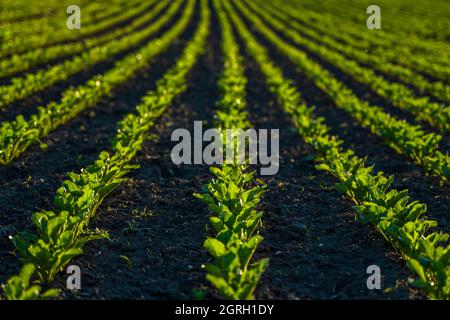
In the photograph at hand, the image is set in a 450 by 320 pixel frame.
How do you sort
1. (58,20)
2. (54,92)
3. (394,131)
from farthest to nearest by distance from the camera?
(58,20) < (54,92) < (394,131)

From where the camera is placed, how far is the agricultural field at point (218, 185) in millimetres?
4570

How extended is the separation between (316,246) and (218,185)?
50.4 inches

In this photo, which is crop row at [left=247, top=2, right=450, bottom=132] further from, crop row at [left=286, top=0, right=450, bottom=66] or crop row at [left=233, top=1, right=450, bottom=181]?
crop row at [left=286, top=0, right=450, bottom=66]

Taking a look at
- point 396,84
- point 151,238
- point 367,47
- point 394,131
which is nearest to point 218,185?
point 151,238

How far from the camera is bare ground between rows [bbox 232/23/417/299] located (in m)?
4.64

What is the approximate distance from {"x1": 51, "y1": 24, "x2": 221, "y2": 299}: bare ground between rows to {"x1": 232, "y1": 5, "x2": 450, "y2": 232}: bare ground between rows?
289cm

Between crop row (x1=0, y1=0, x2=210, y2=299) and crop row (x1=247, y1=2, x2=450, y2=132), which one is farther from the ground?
crop row (x1=247, y1=2, x2=450, y2=132)

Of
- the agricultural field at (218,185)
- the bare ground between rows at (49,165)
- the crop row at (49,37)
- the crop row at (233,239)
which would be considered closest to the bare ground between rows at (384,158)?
the agricultural field at (218,185)

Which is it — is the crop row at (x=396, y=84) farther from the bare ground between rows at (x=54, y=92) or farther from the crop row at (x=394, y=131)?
the bare ground between rows at (x=54, y=92)

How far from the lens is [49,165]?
7691mm

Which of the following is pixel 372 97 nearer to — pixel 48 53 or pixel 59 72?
pixel 59 72

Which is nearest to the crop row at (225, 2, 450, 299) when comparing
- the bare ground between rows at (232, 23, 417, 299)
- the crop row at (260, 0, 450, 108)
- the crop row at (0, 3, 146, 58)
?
the bare ground between rows at (232, 23, 417, 299)

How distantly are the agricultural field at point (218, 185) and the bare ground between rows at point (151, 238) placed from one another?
0.07 ft

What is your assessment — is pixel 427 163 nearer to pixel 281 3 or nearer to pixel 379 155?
pixel 379 155
